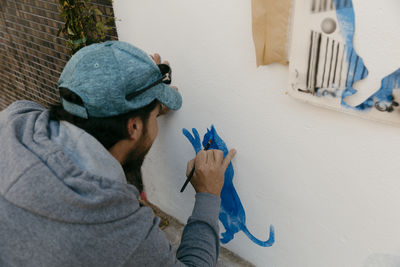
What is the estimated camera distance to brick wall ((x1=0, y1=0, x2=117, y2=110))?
2775 mm

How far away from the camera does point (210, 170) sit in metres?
1.75

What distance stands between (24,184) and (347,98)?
3.78 ft

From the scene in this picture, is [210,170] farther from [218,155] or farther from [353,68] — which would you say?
[353,68]

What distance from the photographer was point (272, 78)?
1532 mm

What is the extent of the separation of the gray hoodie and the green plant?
44.1 inches

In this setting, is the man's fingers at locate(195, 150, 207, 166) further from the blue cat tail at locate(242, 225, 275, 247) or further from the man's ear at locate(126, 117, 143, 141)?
the blue cat tail at locate(242, 225, 275, 247)

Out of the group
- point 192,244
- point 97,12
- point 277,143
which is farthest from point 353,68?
point 97,12

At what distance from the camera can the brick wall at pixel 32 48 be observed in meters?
2.78

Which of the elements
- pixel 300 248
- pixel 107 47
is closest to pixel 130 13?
pixel 107 47

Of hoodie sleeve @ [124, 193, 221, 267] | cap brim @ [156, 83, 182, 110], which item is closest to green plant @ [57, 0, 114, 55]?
cap brim @ [156, 83, 182, 110]

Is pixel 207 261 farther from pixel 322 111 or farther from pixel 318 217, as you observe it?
→ pixel 322 111

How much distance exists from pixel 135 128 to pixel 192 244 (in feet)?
1.77

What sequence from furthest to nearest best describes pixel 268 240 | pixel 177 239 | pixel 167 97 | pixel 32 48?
pixel 32 48, pixel 177 239, pixel 268 240, pixel 167 97

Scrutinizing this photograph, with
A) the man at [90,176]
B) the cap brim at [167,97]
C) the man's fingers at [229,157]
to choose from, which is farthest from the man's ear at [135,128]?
the man's fingers at [229,157]
